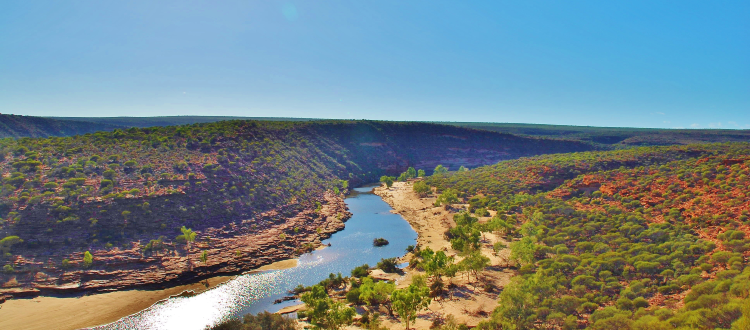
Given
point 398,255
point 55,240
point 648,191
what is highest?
point 648,191

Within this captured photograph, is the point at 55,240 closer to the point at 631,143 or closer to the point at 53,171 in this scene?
the point at 53,171

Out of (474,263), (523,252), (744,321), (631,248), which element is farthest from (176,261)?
(631,248)

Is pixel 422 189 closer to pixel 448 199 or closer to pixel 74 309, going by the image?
pixel 448 199

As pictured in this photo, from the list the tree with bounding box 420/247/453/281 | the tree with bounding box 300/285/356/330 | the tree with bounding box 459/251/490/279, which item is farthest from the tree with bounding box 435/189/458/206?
the tree with bounding box 300/285/356/330

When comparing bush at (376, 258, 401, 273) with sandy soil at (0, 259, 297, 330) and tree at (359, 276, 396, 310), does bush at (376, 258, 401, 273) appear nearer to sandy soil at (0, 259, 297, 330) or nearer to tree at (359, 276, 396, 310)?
tree at (359, 276, 396, 310)

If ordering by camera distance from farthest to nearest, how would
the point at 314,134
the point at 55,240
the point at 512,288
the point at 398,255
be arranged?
1. the point at 314,134
2. the point at 398,255
3. the point at 55,240
4. the point at 512,288

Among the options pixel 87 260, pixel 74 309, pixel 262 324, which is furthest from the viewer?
pixel 87 260

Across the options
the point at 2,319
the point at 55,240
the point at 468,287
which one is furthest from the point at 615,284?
the point at 55,240
